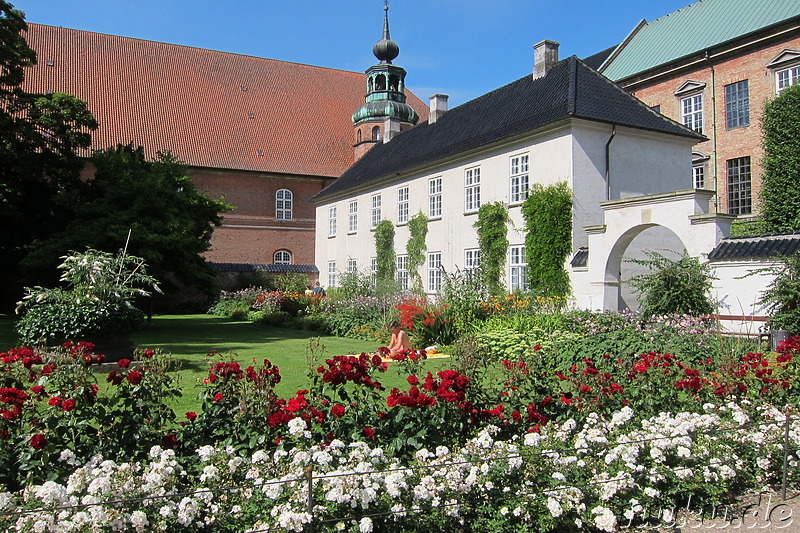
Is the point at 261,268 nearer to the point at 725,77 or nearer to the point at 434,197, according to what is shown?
the point at 434,197

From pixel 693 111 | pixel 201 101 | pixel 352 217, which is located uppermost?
pixel 201 101

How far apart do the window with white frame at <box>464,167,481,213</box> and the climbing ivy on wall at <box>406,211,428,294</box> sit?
104 inches

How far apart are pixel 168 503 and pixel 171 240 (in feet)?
48.3

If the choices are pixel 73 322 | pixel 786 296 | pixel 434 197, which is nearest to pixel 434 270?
pixel 434 197

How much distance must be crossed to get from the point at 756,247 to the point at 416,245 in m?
13.8

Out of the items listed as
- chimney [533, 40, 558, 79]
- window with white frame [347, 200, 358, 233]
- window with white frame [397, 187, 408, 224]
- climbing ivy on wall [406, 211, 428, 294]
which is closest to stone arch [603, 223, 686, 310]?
chimney [533, 40, 558, 79]

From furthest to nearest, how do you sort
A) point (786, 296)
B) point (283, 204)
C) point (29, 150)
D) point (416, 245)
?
1. point (283, 204)
2. point (416, 245)
3. point (29, 150)
4. point (786, 296)

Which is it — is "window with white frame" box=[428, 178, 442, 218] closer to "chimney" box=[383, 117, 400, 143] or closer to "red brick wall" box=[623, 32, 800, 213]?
"chimney" box=[383, 117, 400, 143]

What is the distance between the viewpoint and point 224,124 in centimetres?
3906

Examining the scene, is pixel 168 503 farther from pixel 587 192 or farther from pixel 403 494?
pixel 587 192

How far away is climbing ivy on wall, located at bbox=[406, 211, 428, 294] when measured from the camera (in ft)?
83.3

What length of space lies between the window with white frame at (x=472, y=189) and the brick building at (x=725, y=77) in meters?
10.9

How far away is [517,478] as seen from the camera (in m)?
4.39

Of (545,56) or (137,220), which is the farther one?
(545,56)
